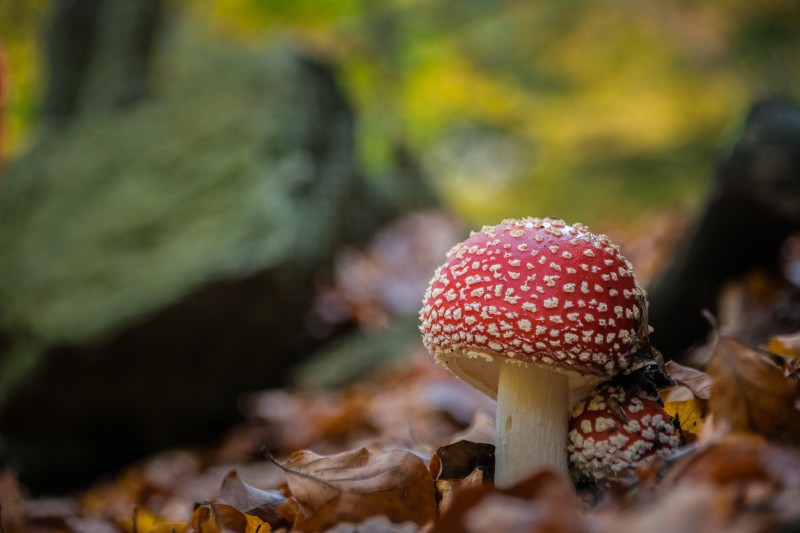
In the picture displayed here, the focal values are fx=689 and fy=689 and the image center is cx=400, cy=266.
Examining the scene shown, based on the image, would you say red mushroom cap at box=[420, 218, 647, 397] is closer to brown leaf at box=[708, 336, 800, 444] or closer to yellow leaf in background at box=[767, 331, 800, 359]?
brown leaf at box=[708, 336, 800, 444]

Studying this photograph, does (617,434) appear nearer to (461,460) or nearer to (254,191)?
(461,460)

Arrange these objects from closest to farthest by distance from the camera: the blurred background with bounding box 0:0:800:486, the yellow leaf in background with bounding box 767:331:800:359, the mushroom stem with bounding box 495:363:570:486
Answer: the mushroom stem with bounding box 495:363:570:486 < the yellow leaf in background with bounding box 767:331:800:359 < the blurred background with bounding box 0:0:800:486

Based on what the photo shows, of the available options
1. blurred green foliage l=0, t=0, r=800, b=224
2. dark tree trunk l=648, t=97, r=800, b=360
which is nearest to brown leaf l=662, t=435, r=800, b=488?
dark tree trunk l=648, t=97, r=800, b=360

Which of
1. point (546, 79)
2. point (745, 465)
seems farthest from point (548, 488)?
point (546, 79)

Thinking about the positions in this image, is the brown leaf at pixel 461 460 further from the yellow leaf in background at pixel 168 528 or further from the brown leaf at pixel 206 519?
the yellow leaf in background at pixel 168 528

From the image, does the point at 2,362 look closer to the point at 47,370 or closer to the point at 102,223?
the point at 47,370

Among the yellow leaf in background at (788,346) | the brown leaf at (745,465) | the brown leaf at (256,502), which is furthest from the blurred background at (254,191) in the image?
the brown leaf at (256,502)

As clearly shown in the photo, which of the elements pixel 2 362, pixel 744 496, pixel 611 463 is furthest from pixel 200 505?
pixel 2 362
